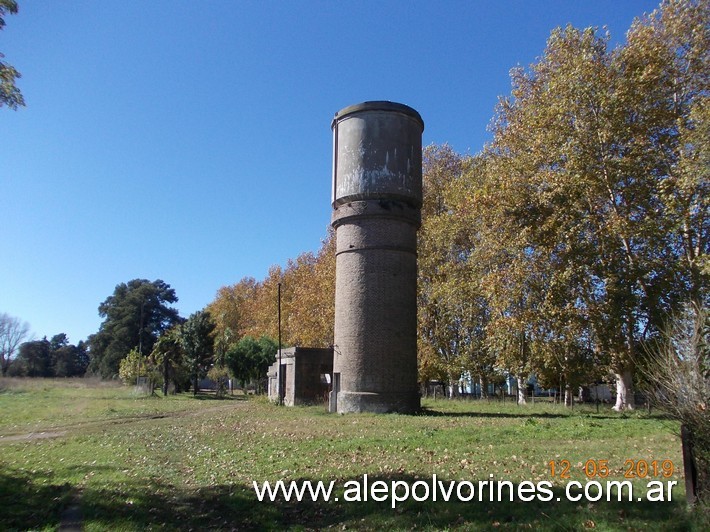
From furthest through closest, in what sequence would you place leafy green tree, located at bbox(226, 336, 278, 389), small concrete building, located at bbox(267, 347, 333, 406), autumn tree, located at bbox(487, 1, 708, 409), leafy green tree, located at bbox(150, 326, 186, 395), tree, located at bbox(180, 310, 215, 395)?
tree, located at bbox(180, 310, 215, 395), leafy green tree, located at bbox(150, 326, 186, 395), leafy green tree, located at bbox(226, 336, 278, 389), small concrete building, located at bbox(267, 347, 333, 406), autumn tree, located at bbox(487, 1, 708, 409)

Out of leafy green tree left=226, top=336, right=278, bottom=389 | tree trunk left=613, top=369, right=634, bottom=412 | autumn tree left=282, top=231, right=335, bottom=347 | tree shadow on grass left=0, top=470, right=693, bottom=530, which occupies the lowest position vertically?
tree shadow on grass left=0, top=470, right=693, bottom=530

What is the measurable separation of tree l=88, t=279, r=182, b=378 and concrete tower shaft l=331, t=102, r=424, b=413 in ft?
194

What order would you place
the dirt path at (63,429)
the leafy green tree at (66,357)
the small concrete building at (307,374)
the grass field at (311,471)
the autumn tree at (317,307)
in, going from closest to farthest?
the grass field at (311,471) → the dirt path at (63,429) → the small concrete building at (307,374) → the autumn tree at (317,307) → the leafy green tree at (66,357)

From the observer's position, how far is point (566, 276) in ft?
73.4

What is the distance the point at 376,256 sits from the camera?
75.4 ft

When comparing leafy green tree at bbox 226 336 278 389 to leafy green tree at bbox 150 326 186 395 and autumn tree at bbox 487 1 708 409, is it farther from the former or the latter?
autumn tree at bbox 487 1 708 409

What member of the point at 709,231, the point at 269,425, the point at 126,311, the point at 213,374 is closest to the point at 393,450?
the point at 269,425

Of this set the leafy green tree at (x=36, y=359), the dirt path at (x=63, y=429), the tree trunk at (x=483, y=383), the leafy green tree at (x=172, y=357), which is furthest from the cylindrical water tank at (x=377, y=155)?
the leafy green tree at (x=36, y=359)

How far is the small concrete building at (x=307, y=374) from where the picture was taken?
2988cm

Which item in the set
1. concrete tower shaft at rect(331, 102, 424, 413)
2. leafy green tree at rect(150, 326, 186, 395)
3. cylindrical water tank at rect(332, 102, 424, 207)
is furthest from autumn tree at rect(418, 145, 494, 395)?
leafy green tree at rect(150, 326, 186, 395)

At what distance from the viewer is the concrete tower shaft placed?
2244cm

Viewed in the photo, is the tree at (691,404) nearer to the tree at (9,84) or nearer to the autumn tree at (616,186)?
the tree at (9,84)

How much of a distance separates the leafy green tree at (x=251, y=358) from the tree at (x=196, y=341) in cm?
270

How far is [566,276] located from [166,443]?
15.6 meters
